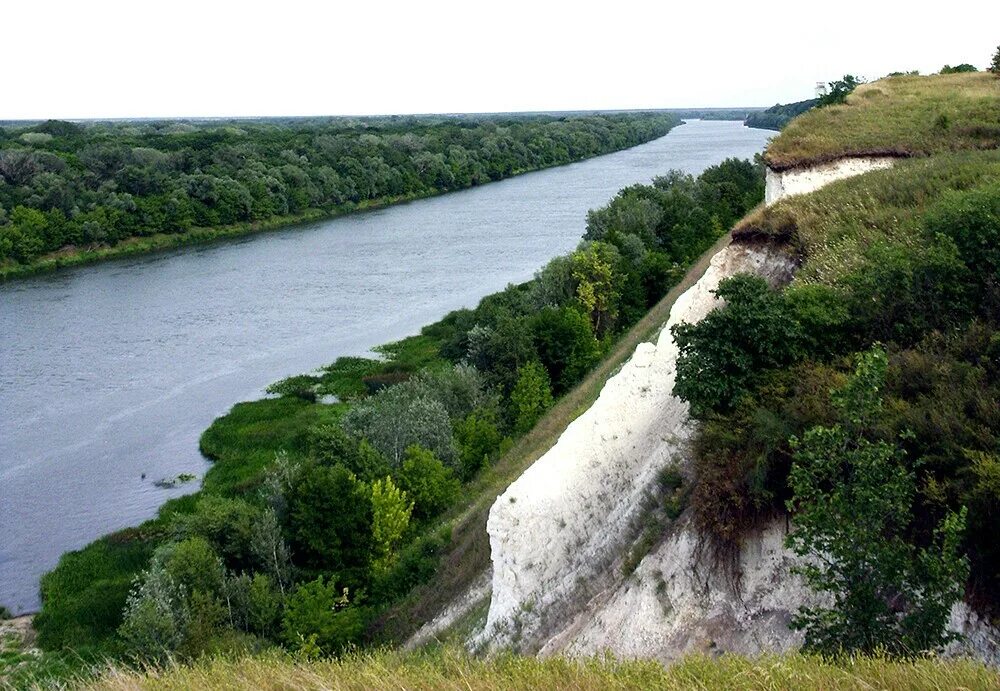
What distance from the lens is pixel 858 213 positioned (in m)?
14.2

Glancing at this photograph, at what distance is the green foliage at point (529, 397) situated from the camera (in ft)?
86.5

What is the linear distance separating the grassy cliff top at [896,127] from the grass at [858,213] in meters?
3.30

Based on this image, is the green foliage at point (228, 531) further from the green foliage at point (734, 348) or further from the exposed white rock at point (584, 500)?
the green foliage at point (734, 348)

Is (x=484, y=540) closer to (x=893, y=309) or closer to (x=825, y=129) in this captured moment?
(x=893, y=309)

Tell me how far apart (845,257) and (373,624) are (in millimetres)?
10922

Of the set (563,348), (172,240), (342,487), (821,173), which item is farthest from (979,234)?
(172,240)

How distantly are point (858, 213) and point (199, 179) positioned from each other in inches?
2698

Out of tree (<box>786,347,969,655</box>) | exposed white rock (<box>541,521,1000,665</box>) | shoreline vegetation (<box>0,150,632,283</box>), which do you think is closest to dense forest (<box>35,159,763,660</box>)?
exposed white rock (<box>541,521,1000,665</box>)

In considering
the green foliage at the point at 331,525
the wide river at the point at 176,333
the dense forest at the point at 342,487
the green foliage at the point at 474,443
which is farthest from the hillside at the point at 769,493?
the wide river at the point at 176,333

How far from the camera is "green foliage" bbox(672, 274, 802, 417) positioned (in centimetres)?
1019

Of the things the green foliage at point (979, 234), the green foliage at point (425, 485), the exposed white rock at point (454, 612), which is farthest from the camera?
the green foliage at point (425, 485)

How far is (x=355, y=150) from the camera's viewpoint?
92.9 meters

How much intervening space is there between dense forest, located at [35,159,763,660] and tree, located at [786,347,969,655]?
19.7ft

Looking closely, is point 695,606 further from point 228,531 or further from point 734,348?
point 228,531
